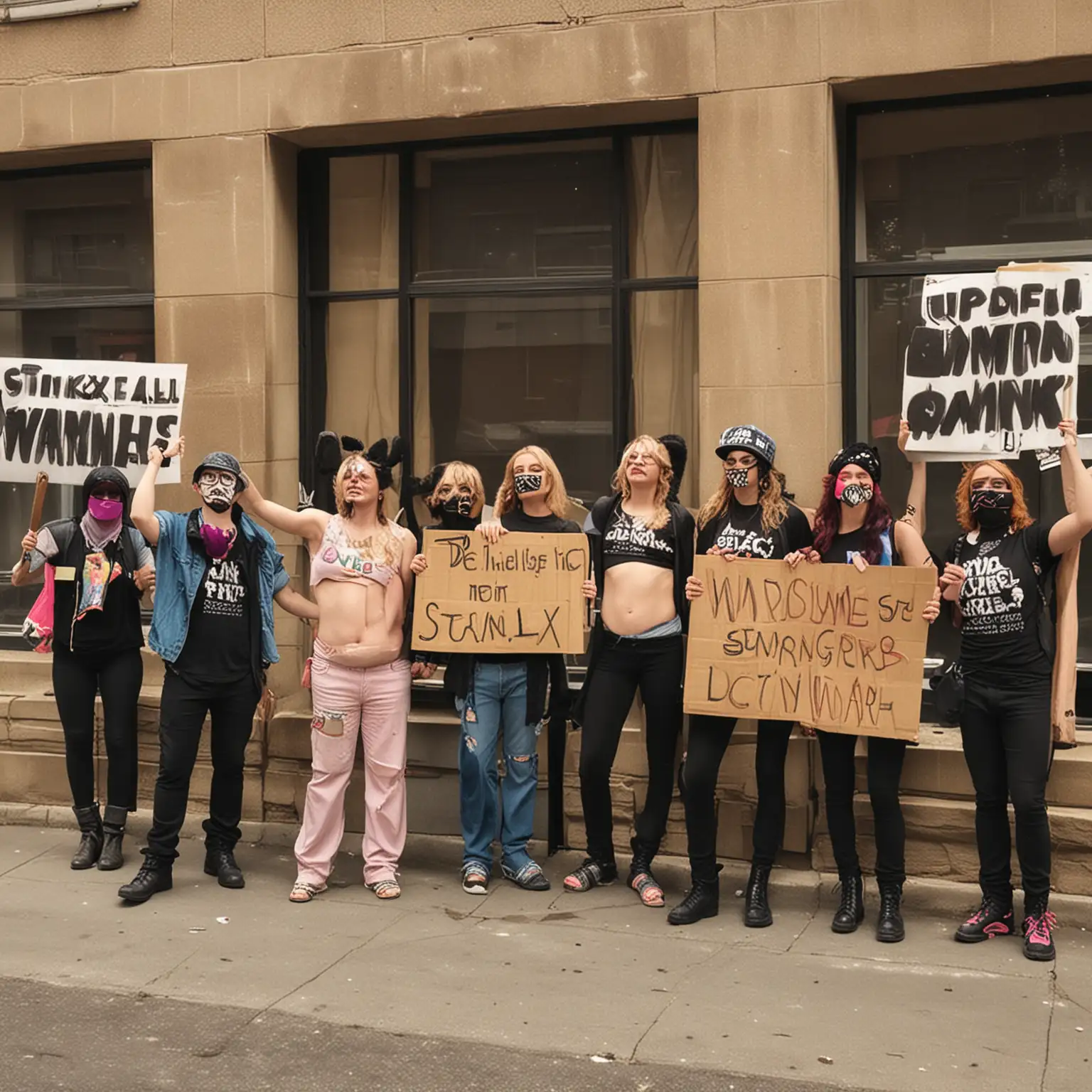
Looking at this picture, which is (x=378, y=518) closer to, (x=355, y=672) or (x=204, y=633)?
(x=355, y=672)

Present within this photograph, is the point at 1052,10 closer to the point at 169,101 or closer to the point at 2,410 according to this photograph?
the point at 169,101

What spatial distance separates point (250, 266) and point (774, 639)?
370cm

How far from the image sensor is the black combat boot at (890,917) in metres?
6.95

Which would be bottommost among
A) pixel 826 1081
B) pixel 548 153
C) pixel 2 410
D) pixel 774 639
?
pixel 826 1081

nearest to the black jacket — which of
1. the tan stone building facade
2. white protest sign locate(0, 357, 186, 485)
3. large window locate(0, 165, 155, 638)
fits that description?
the tan stone building facade

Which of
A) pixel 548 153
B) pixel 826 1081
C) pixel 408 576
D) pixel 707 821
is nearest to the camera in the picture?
pixel 826 1081

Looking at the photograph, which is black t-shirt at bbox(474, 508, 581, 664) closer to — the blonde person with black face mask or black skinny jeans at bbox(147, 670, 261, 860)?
the blonde person with black face mask

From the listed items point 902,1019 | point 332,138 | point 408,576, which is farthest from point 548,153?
point 902,1019

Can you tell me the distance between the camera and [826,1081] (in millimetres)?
5430

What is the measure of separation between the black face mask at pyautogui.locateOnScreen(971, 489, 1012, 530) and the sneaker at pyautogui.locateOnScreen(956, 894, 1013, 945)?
1.61 metres

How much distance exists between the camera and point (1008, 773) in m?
6.74

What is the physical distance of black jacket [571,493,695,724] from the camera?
24.4 ft

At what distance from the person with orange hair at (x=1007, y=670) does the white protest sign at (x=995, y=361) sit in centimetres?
24

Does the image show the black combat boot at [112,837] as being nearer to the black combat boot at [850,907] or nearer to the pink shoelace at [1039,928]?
the black combat boot at [850,907]
